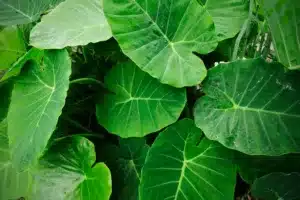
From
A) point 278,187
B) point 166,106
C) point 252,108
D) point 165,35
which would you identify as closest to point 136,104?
point 166,106

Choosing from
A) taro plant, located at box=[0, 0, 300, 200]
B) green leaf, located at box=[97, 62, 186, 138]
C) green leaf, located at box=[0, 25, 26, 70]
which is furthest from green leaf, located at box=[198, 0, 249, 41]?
green leaf, located at box=[0, 25, 26, 70]


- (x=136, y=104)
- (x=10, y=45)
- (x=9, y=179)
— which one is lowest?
(x=9, y=179)

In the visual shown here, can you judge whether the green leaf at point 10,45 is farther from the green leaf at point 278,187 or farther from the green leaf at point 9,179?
the green leaf at point 278,187

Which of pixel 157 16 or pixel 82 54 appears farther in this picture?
pixel 82 54

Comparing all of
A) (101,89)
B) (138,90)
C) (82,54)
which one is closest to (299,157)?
(138,90)

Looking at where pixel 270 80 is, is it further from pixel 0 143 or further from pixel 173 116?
pixel 0 143

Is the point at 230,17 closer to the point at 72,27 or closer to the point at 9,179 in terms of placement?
the point at 72,27
